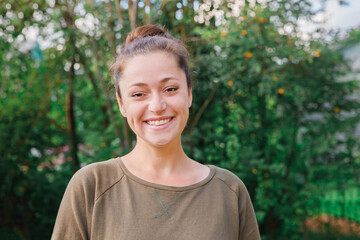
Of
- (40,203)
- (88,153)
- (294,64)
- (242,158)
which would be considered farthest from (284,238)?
(40,203)

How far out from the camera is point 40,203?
15.2 feet

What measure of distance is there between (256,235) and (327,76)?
3.00 m

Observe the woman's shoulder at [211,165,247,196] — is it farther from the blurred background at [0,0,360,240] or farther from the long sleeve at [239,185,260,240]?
the blurred background at [0,0,360,240]

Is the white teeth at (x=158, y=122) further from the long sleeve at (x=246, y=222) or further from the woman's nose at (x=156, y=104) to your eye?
the long sleeve at (x=246, y=222)

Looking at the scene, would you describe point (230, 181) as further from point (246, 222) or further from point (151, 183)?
point (151, 183)

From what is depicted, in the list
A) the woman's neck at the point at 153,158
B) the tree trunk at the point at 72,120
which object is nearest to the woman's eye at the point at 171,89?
the woman's neck at the point at 153,158

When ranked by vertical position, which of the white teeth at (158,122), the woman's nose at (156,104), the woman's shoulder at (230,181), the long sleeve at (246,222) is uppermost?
the woman's nose at (156,104)

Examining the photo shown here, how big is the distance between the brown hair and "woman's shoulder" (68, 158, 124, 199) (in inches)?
11.8

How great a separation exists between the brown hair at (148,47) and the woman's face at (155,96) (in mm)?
25

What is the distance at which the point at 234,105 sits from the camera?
4.25 meters

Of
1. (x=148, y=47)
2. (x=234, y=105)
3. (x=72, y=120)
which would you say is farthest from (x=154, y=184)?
(x=72, y=120)

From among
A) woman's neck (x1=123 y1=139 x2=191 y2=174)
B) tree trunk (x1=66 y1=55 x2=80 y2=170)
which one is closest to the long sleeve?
woman's neck (x1=123 y1=139 x2=191 y2=174)

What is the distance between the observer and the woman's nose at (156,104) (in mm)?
1441

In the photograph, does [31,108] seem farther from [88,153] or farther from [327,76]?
[327,76]
